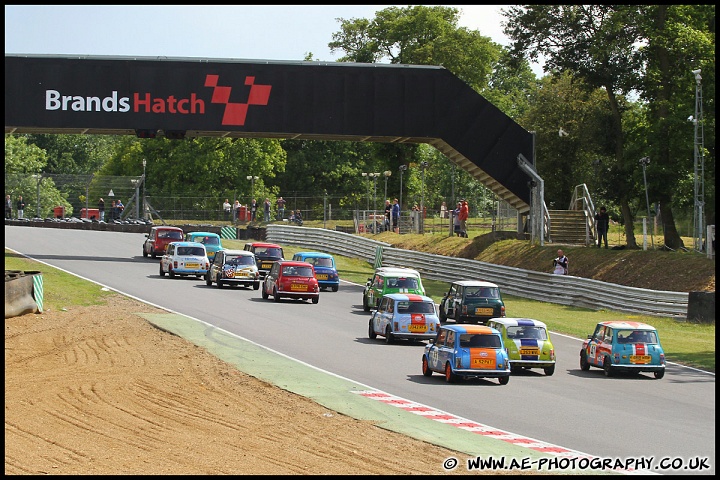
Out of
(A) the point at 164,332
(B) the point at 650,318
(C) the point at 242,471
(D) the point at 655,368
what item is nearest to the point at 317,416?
(C) the point at 242,471

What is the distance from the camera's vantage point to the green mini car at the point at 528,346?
24672 millimetres

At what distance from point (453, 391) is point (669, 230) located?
26362 millimetres

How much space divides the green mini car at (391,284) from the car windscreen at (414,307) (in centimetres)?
578

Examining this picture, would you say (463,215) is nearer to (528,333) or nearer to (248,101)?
(248,101)

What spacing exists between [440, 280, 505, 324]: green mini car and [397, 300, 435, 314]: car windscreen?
4.09 m

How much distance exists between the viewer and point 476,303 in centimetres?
3312

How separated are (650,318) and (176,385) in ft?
63.1

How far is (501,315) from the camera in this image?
33156 millimetres

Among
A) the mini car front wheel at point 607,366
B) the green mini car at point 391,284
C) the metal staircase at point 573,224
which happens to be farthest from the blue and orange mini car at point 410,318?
the metal staircase at point 573,224

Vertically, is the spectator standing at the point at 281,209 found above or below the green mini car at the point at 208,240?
above

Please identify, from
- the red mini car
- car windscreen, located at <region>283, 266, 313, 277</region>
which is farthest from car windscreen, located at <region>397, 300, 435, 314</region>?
car windscreen, located at <region>283, 266, 313, 277</region>

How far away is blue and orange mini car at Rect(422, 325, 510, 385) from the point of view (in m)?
22.8

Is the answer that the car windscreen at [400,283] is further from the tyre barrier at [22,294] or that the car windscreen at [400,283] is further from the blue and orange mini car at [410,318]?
A: the tyre barrier at [22,294]

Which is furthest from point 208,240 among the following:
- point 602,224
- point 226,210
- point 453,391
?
point 453,391
